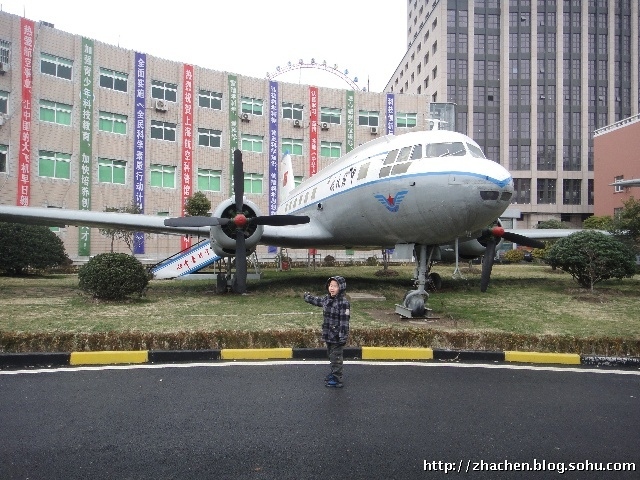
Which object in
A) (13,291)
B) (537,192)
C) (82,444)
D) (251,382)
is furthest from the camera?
(537,192)

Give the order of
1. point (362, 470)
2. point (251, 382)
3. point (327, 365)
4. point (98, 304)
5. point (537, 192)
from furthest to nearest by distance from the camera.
A: point (537, 192) < point (98, 304) < point (327, 365) < point (251, 382) < point (362, 470)

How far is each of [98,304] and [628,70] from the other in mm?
83220

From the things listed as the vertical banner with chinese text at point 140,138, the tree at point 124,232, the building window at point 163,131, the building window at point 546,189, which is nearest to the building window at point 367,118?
the building window at point 163,131

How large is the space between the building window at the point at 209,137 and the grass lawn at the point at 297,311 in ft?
70.1

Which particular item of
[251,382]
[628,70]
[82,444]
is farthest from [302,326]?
[628,70]

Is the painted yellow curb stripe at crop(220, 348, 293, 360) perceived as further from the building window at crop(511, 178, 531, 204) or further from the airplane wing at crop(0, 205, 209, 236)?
the building window at crop(511, 178, 531, 204)

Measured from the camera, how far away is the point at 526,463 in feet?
13.7

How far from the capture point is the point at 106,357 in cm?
779

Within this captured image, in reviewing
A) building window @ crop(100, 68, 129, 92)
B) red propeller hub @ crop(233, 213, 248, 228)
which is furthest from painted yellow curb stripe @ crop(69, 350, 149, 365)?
building window @ crop(100, 68, 129, 92)

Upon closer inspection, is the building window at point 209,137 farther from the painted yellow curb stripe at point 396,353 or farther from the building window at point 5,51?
the painted yellow curb stripe at point 396,353

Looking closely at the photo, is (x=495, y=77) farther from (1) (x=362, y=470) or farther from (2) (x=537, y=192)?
(1) (x=362, y=470)

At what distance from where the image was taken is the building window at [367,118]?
43250mm

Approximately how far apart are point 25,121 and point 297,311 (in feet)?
92.5

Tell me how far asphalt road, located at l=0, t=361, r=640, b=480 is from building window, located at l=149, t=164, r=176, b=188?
100ft
